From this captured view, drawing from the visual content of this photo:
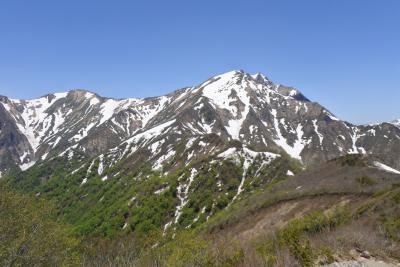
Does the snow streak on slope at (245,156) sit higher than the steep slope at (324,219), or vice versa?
the snow streak on slope at (245,156)

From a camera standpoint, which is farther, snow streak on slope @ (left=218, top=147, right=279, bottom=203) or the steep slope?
snow streak on slope @ (left=218, top=147, right=279, bottom=203)

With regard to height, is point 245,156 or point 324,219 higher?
point 245,156

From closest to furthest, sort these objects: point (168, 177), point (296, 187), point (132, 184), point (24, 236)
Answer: point (24, 236)
point (296, 187)
point (168, 177)
point (132, 184)

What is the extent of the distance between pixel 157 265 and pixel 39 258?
26.1 m

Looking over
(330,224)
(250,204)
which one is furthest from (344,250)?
(250,204)

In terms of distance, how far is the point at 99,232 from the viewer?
6112 inches

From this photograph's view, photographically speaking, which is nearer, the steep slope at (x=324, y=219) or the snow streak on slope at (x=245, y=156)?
the steep slope at (x=324, y=219)

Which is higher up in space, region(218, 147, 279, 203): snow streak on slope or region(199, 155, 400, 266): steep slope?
region(218, 147, 279, 203): snow streak on slope

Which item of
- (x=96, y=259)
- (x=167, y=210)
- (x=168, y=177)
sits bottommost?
(x=96, y=259)

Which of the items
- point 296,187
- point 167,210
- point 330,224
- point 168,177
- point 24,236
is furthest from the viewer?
point 168,177

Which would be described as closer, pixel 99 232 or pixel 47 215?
pixel 47 215

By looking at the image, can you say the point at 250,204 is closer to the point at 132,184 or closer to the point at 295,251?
the point at 295,251

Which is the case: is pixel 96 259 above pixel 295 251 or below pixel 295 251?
below

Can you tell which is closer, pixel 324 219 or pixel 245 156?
pixel 324 219
